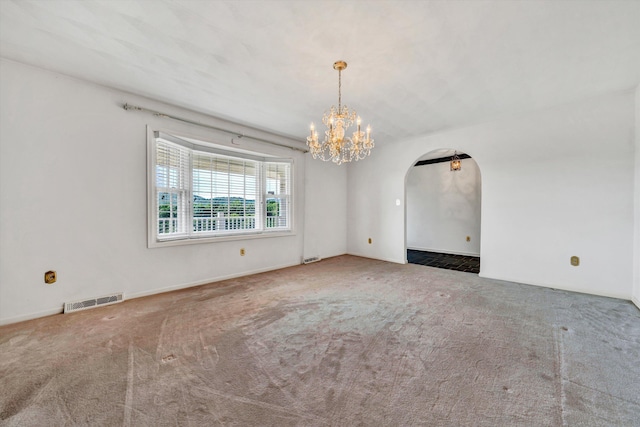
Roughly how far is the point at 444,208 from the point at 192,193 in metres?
6.06

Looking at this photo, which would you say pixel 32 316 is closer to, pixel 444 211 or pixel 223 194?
pixel 223 194

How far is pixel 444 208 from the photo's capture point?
6.71 metres

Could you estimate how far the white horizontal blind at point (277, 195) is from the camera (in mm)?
4922

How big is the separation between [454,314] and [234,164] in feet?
13.1

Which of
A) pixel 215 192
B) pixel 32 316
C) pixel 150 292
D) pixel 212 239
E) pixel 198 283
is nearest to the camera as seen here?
pixel 32 316

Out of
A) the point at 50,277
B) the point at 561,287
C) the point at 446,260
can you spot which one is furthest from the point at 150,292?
the point at 561,287

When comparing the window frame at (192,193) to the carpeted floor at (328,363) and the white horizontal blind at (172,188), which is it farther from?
the carpeted floor at (328,363)

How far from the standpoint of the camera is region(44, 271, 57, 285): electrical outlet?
2.72m

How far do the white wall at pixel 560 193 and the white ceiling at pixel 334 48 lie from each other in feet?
1.58

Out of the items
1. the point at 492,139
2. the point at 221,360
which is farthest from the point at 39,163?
the point at 492,139

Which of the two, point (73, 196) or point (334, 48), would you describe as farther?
point (73, 196)

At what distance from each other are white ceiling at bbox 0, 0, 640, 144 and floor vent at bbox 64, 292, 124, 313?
259 cm

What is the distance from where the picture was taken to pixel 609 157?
334cm


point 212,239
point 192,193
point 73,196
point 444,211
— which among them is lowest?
point 212,239
